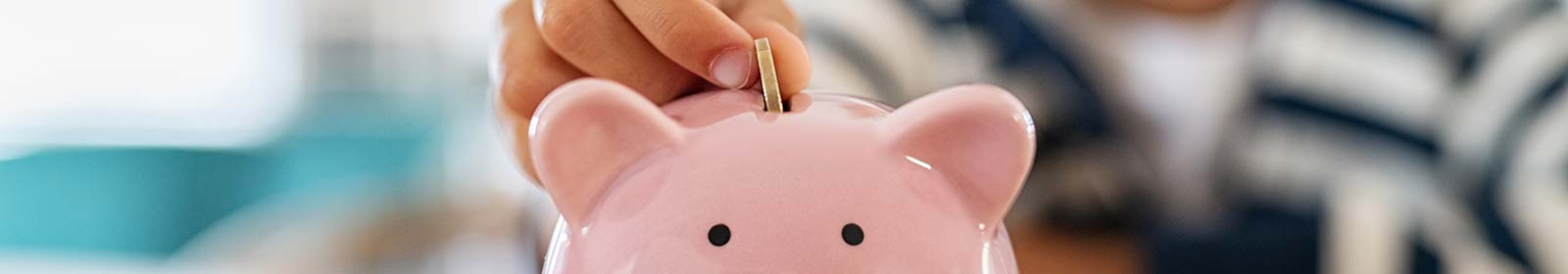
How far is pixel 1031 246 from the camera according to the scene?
0.87 metres

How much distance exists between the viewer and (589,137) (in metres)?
0.30

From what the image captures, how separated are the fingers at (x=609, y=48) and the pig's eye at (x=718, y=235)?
106 mm

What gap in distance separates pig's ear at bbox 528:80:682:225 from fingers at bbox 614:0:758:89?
0.17 ft

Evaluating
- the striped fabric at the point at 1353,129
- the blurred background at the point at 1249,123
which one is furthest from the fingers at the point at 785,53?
the striped fabric at the point at 1353,129

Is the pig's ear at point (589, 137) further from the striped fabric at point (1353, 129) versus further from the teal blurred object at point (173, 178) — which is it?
the teal blurred object at point (173, 178)

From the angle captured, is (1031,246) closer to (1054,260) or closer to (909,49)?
(1054,260)

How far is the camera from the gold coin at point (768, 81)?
1.10 ft

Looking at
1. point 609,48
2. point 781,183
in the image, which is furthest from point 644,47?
point 781,183

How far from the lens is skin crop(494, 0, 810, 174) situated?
1.16 ft

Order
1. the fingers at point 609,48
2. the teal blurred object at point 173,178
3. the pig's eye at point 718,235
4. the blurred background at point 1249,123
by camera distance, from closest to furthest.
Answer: the pig's eye at point 718,235 → the fingers at point 609,48 → the blurred background at point 1249,123 → the teal blurred object at point 173,178

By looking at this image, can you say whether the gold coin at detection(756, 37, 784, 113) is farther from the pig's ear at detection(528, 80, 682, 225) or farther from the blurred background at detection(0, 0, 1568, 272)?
the blurred background at detection(0, 0, 1568, 272)

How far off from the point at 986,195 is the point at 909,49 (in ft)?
2.07

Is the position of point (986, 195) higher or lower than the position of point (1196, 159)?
higher

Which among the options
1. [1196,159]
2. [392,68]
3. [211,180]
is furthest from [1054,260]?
[211,180]
